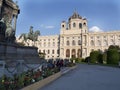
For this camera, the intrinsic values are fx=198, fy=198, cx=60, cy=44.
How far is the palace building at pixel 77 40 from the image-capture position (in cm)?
10669

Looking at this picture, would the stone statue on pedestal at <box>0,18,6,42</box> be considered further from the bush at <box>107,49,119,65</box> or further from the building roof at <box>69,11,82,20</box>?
the building roof at <box>69,11,82,20</box>

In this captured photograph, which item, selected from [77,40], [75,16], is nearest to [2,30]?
[77,40]

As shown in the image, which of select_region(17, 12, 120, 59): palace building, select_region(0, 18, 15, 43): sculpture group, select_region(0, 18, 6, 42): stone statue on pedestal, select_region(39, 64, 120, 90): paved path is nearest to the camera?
select_region(39, 64, 120, 90): paved path

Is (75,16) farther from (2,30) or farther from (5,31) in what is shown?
(2,30)

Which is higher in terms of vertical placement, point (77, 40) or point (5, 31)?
point (77, 40)

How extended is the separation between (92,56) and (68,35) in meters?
62.1

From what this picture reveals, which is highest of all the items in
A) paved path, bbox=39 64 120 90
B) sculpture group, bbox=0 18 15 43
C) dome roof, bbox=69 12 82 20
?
dome roof, bbox=69 12 82 20

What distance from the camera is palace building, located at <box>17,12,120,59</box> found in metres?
107

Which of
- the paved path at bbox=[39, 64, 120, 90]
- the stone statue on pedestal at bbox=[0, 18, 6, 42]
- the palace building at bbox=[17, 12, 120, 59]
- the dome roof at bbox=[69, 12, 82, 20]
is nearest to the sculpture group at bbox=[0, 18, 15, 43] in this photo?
the stone statue on pedestal at bbox=[0, 18, 6, 42]

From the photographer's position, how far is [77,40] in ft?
366

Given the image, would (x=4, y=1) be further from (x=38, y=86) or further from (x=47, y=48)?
(x=47, y=48)

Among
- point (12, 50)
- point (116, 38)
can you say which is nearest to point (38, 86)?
point (12, 50)

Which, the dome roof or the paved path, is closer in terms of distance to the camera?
the paved path

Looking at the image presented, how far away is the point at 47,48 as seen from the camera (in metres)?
125
